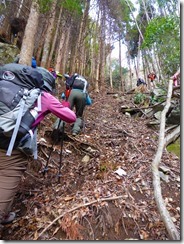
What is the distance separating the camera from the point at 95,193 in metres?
2.82

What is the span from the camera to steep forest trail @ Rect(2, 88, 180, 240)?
2.31 m

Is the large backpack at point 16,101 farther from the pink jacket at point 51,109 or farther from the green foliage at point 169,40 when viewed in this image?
the green foliage at point 169,40

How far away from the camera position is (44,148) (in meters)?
4.09

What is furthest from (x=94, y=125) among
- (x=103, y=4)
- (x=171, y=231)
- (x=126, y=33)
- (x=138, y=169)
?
(x=126, y=33)

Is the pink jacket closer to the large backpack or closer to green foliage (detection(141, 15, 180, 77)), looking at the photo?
the large backpack

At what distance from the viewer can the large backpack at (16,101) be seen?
2.30m

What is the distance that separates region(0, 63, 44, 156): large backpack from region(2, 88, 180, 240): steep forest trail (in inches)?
39.4

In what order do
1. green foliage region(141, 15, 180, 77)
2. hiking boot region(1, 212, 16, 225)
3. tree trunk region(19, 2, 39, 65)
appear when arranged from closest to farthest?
hiking boot region(1, 212, 16, 225) → tree trunk region(19, 2, 39, 65) → green foliage region(141, 15, 180, 77)

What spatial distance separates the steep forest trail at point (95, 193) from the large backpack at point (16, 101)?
100 centimetres

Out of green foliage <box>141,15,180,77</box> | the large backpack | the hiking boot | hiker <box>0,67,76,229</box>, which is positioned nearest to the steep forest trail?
the hiking boot

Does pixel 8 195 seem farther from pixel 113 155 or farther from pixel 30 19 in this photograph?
pixel 30 19

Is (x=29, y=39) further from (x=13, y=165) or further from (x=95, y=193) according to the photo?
(x=95, y=193)

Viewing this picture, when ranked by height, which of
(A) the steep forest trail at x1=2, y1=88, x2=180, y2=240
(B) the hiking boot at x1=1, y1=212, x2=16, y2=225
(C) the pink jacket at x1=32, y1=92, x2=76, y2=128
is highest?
(C) the pink jacket at x1=32, y1=92, x2=76, y2=128

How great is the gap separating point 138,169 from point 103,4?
50.2 feet
